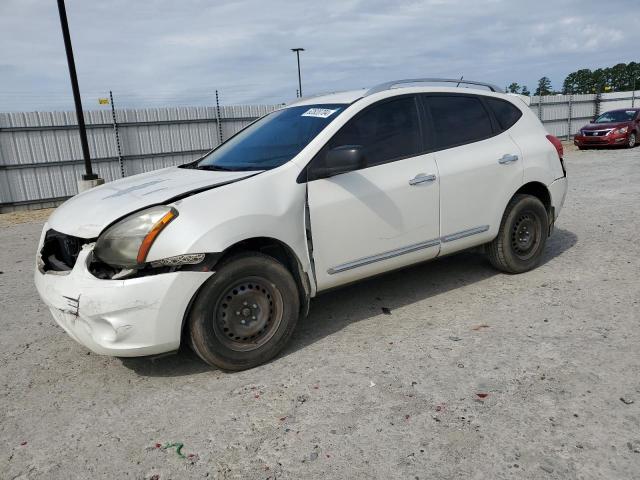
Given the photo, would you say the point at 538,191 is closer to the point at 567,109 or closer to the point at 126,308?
the point at 126,308

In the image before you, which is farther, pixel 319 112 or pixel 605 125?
pixel 605 125

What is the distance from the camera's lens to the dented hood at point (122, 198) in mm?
3146

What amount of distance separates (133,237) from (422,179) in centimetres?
220

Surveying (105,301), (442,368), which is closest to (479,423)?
(442,368)

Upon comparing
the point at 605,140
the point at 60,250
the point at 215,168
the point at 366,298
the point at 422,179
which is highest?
the point at 215,168

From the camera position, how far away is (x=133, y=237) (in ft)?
9.86

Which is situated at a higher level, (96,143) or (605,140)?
(96,143)

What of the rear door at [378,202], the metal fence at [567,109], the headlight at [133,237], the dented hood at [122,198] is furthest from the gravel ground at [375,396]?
the metal fence at [567,109]

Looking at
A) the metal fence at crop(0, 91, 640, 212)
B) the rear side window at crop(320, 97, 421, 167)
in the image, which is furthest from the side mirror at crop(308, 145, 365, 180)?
the metal fence at crop(0, 91, 640, 212)

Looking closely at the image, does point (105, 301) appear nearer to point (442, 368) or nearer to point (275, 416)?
point (275, 416)

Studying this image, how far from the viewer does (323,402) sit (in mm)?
2932

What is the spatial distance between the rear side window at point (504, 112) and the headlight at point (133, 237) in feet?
10.4

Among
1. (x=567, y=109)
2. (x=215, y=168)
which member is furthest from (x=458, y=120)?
(x=567, y=109)

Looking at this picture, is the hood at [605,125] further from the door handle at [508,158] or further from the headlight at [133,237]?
the headlight at [133,237]
